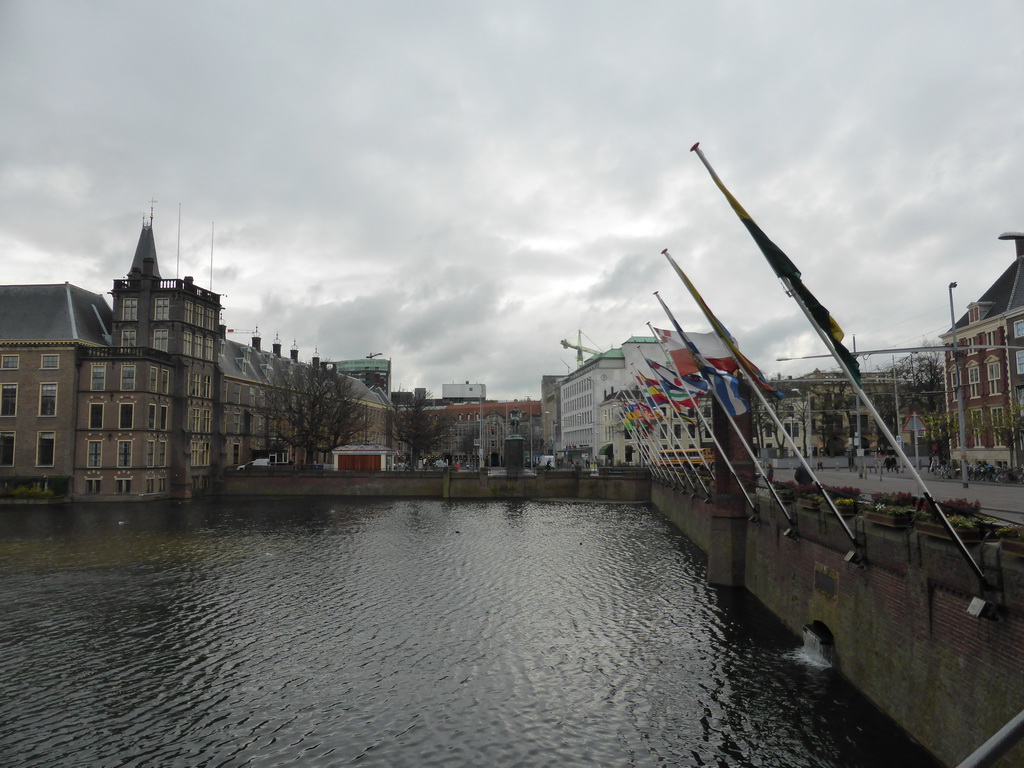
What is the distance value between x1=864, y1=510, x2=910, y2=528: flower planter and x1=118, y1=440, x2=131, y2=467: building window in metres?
68.9

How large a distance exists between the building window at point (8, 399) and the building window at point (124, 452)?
400 inches

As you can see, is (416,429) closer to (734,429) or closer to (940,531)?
(734,429)

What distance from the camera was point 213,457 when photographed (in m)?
79.8

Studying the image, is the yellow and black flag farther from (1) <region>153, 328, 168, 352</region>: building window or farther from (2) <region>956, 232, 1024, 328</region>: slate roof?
(1) <region>153, 328, 168, 352</region>: building window

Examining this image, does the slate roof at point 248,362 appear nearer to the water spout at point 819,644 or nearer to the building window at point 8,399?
the building window at point 8,399

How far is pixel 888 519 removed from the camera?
14.5 m

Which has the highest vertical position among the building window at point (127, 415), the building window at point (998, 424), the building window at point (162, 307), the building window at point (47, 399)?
the building window at point (162, 307)

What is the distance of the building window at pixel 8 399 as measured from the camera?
66.6 metres

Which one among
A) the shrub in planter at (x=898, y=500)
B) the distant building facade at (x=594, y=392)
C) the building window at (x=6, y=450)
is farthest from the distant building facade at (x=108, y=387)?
the distant building facade at (x=594, y=392)

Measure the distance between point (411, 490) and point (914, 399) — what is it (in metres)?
58.3

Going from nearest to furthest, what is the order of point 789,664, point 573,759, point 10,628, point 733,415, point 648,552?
point 573,759 < point 789,664 < point 10,628 < point 733,415 < point 648,552

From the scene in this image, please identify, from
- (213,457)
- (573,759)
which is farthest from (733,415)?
(213,457)

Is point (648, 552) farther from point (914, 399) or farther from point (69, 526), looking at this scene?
point (914, 399)

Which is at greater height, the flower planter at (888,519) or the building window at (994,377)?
the building window at (994,377)
